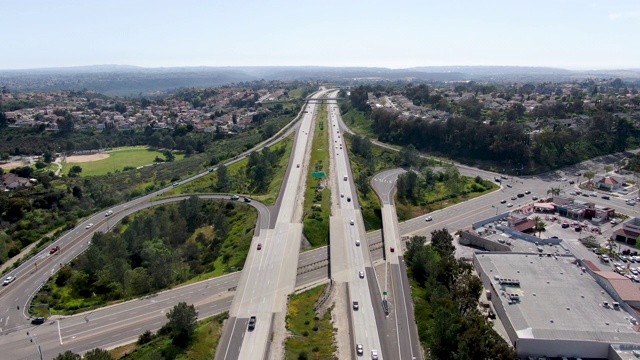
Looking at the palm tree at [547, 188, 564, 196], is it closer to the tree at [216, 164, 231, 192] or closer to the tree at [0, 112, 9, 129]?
the tree at [216, 164, 231, 192]

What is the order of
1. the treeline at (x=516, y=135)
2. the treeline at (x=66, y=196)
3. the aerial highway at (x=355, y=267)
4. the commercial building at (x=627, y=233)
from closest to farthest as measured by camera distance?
the aerial highway at (x=355, y=267) < the commercial building at (x=627, y=233) < the treeline at (x=66, y=196) < the treeline at (x=516, y=135)

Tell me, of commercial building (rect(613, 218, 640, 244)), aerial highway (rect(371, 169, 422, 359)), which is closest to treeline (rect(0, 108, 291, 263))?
aerial highway (rect(371, 169, 422, 359))

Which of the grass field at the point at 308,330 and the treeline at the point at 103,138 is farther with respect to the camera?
the treeline at the point at 103,138

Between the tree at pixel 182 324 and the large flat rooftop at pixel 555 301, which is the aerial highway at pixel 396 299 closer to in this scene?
the large flat rooftop at pixel 555 301

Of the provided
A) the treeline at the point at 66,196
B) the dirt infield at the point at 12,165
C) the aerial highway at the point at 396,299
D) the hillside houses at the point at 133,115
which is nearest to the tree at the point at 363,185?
the aerial highway at the point at 396,299

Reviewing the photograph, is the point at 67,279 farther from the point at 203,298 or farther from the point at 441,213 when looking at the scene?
the point at 441,213

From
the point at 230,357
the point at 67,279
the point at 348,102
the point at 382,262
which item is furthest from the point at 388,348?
the point at 348,102
